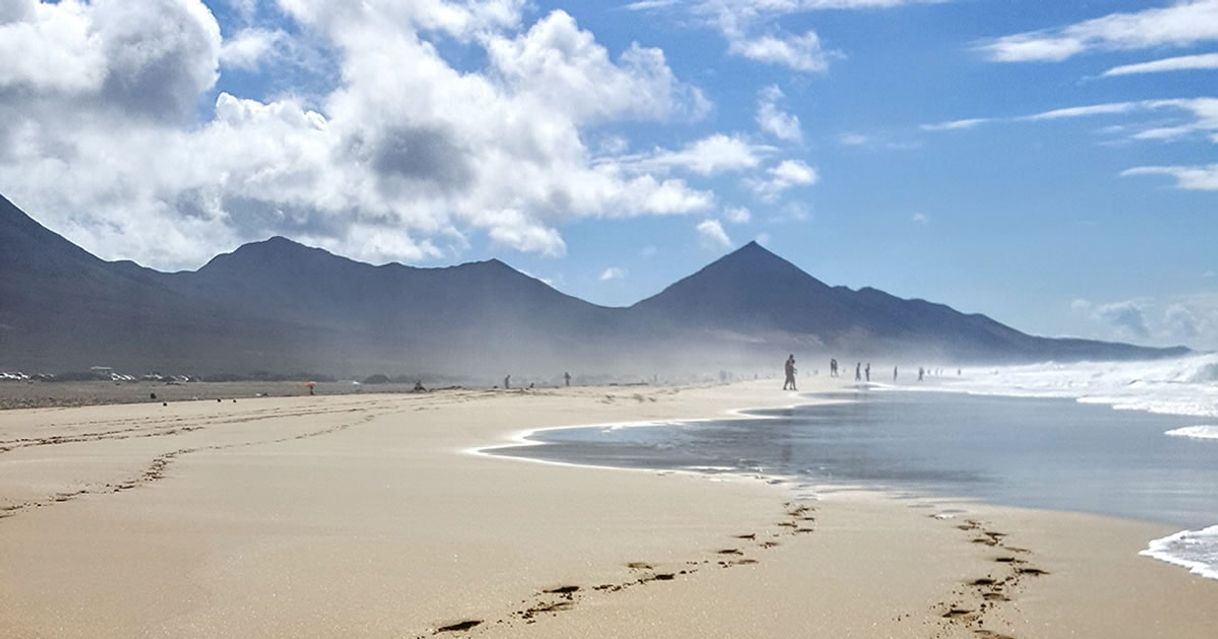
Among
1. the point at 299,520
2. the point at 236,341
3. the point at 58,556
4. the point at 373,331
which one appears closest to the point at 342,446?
the point at 299,520

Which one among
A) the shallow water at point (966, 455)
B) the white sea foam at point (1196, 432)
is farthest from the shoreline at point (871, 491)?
the white sea foam at point (1196, 432)

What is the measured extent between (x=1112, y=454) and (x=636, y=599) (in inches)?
556

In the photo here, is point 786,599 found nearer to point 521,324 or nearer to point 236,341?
point 236,341

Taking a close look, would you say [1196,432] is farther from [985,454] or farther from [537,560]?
[537,560]

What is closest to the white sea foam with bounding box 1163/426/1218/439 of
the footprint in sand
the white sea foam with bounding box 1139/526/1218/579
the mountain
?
the white sea foam with bounding box 1139/526/1218/579

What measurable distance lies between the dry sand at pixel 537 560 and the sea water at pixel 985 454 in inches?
50.2

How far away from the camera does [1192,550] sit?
29.0 feet

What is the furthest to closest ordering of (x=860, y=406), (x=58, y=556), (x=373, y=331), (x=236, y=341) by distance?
(x=373, y=331), (x=236, y=341), (x=860, y=406), (x=58, y=556)

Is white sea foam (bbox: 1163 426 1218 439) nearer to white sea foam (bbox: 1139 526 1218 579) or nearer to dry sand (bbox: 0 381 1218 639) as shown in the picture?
dry sand (bbox: 0 381 1218 639)

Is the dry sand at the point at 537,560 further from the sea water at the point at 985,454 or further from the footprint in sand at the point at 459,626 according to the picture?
the sea water at the point at 985,454

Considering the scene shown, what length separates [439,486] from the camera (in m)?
12.8

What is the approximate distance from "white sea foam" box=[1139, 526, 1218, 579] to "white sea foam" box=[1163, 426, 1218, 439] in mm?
13744

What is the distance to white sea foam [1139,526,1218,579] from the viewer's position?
812cm

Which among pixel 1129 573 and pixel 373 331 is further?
pixel 373 331
